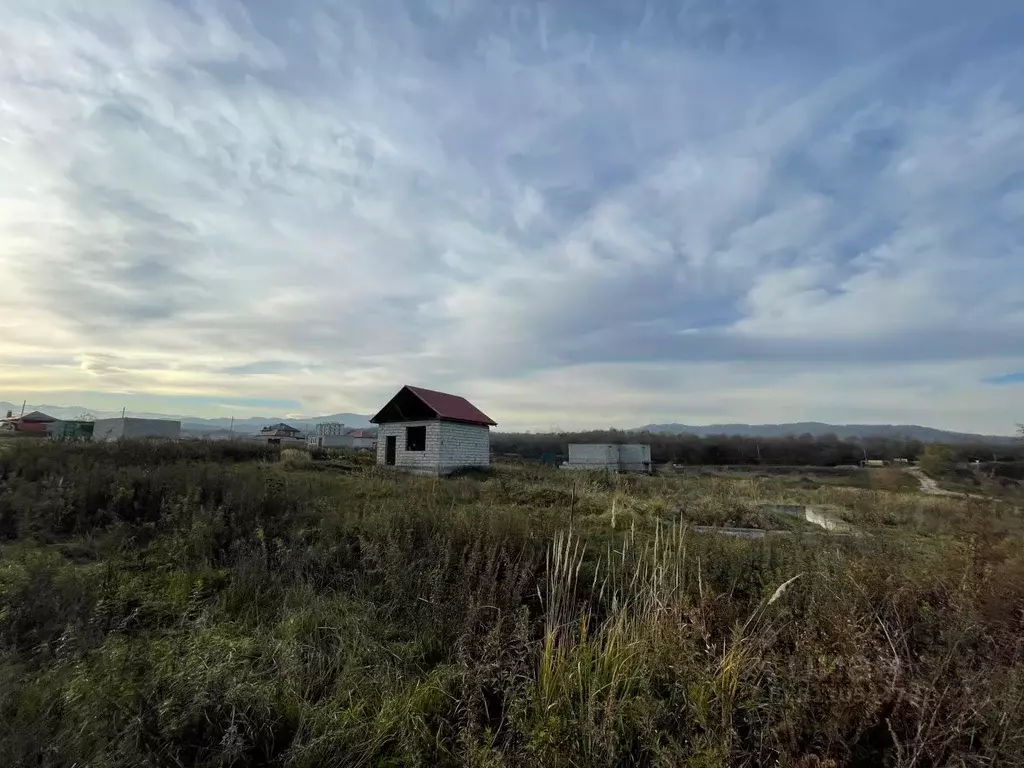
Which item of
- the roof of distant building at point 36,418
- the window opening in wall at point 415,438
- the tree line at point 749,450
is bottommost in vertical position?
the tree line at point 749,450

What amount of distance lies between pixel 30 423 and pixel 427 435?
41146 millimetres

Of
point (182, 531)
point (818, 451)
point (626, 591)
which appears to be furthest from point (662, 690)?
point (818, 451)

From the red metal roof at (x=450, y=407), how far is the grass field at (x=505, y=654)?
17.1 meters

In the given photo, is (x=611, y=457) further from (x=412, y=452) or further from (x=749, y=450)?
(x=749, y=450)

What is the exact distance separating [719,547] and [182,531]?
616cm

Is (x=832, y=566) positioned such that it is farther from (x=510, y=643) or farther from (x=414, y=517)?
(x=414, y=517)

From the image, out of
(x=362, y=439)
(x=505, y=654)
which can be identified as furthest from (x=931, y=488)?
(x=362, y=439)

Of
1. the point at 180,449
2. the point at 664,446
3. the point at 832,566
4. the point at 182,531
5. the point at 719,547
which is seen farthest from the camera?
the point at 664,446

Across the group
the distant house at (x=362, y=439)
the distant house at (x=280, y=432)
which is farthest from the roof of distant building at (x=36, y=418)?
the distant house at (x=362, y=439)

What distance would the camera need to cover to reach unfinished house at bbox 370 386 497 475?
22.4m

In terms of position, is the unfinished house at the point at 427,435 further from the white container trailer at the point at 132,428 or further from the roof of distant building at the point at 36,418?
the roof of distant building at the point at 36,418

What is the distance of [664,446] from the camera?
6694 cm

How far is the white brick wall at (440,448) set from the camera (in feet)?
73.3

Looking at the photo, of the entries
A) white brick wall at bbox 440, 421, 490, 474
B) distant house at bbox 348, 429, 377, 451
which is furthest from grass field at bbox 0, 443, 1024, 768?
distant house at bbox 348, 429, 377, 451
